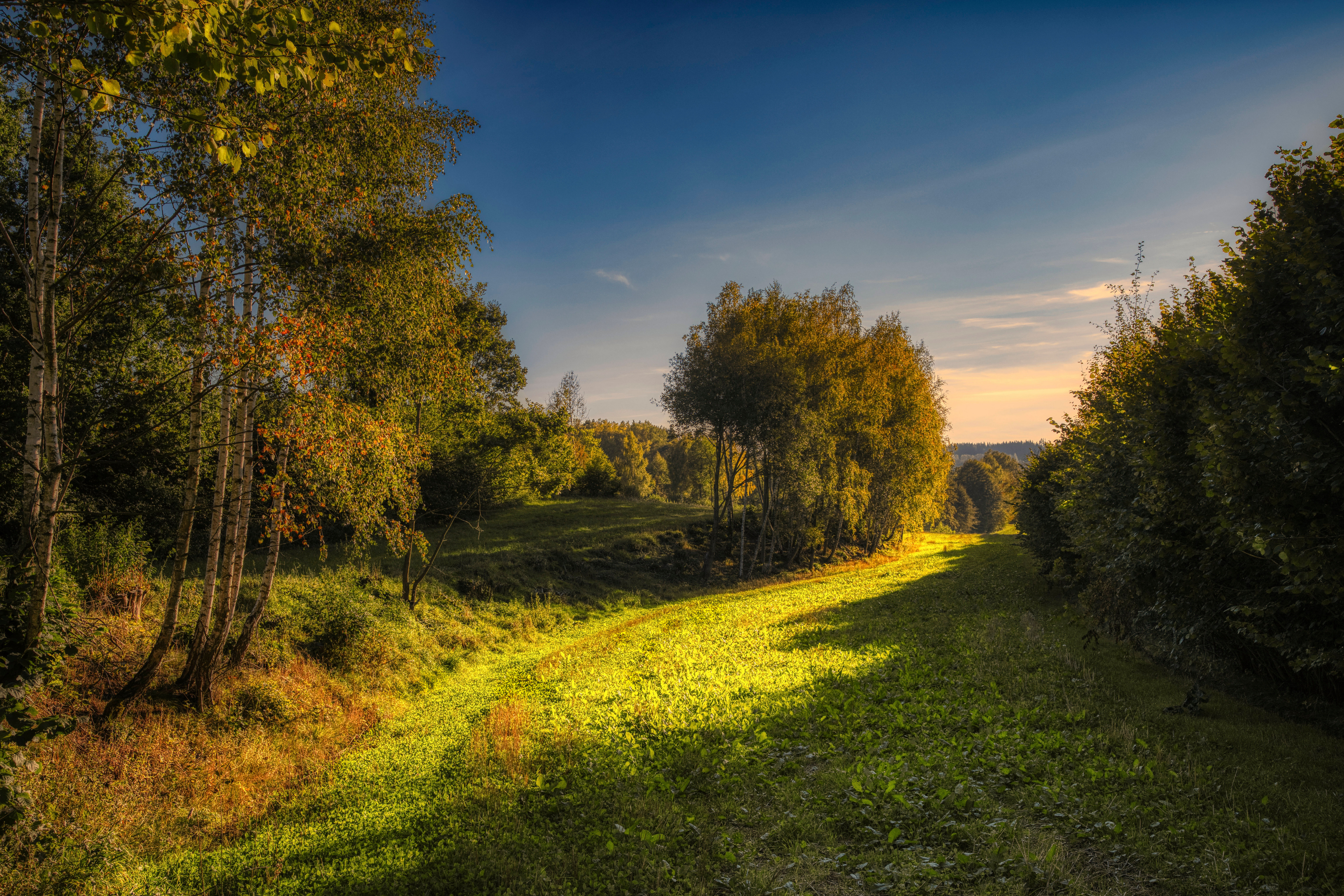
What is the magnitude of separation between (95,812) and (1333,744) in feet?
60.4

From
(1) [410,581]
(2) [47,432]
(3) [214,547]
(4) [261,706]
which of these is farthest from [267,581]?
(1) [410,581]

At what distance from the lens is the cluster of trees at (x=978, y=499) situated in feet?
395

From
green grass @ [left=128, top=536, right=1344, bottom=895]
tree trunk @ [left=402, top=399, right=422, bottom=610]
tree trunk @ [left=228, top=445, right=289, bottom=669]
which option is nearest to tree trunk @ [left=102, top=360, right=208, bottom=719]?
tree trunk @ [left=228, top=445, right=289, bottom=669]

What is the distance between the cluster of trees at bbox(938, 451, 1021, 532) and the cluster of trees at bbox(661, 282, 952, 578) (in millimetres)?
74090

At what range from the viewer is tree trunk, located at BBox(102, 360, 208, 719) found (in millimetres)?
9086

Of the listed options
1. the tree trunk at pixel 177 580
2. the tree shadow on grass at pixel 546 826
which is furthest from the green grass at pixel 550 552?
the tree shadow on grass at pixel 546 826

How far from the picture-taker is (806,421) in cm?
3438

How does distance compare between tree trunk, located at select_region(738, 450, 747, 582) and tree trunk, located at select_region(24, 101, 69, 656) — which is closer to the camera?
tree trunk, located at select_region(24, 101, 69, 656)

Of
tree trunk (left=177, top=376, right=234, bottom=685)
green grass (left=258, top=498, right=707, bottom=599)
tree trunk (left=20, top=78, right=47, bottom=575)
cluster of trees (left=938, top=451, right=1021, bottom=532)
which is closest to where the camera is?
tree trunk (left=20, top=78, right=47, bottom=575)

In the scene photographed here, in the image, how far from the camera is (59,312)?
1155cm

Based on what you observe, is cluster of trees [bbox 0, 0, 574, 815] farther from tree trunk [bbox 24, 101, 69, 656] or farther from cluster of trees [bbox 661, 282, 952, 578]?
cluster of trees [bbox 661, 282, 952, 578]

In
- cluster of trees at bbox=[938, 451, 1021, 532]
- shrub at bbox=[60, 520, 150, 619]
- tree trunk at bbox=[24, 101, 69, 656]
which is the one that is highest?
tree trunk at bbox=[24, 101, 69, 656]

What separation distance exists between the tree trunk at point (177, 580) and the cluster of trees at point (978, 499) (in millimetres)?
119082

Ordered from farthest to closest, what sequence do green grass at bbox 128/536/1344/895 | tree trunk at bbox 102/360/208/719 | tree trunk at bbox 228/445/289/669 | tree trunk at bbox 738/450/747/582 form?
1. tree trunk at bbox 738/450/747/582
2. tree trunk at bbox 228/445/289/669
3. tree trunk at bbox 102/360/208/719
4. green grass at bbox 128/536/1344/895
